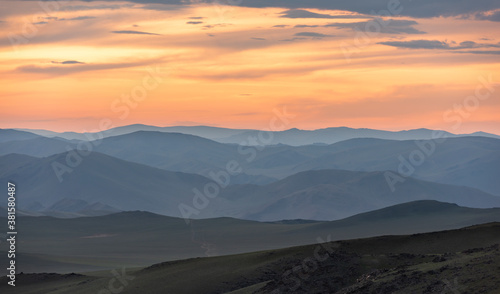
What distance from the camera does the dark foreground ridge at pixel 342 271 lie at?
30.2m

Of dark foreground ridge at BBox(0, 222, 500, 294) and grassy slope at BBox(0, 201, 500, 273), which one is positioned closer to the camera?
dark foreground ridge at BBox(0, 222, 500, 294)

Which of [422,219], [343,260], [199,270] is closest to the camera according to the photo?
[343,260]

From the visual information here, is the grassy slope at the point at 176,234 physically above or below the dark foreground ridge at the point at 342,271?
above

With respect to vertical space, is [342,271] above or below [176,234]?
below

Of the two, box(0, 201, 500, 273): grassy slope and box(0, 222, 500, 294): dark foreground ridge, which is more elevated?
box(0, 201, 500, 273): grassy slope

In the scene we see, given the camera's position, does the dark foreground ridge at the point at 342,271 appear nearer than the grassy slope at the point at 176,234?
Yes

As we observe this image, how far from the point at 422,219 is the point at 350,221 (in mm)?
14499

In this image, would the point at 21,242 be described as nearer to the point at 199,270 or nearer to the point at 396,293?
the point at 199,270

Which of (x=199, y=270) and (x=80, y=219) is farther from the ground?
(x=80, y=219)

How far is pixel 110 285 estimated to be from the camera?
49.4 m

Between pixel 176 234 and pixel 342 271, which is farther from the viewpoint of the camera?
pixel 176 234

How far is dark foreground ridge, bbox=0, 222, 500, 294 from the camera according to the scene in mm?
30156

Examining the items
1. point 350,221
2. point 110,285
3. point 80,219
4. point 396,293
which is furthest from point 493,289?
point 80,219

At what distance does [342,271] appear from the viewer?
3766 centimetres
